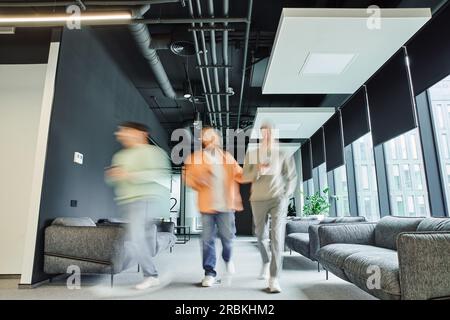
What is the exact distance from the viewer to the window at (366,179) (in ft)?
19.6

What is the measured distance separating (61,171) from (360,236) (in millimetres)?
3506

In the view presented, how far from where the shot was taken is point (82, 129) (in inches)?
170

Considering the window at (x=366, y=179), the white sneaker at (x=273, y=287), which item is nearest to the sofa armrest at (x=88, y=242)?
the white sneaker at (x=273, y=287)

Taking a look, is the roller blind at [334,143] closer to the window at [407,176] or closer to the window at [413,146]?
the window at [407,176]

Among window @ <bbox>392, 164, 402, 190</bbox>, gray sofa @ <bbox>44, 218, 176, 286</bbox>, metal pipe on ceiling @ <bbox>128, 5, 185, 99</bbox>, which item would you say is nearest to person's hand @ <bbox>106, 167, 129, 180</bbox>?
gray sofa @ <bbox>44, 218, 176, 286</bbox>

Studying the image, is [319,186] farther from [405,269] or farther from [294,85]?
[405,269]

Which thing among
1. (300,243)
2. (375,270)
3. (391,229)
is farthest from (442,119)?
(375,270)

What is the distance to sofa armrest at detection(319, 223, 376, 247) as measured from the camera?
11.4 feet

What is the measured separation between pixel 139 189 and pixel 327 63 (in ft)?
10.7

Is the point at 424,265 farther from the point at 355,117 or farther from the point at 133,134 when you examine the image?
the point at 355,117

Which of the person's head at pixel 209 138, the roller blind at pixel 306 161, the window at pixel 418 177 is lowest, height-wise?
the window at pixel 418 177

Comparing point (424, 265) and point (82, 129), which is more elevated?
point (82, 129)

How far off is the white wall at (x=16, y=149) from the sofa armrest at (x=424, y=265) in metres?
3.93
